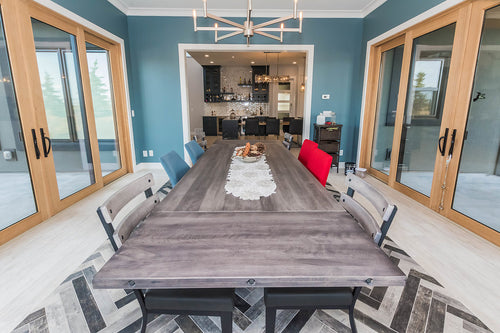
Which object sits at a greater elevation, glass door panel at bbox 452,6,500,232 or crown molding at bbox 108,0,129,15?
crown molding at bbox 108,0,129,15

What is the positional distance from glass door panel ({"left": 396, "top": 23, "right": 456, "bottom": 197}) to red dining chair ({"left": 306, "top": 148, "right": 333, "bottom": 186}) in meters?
1.92

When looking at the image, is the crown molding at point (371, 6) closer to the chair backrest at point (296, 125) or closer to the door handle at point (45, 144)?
the chair backrest at point (296, 125)

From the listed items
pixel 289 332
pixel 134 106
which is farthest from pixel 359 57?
pixel 289 332

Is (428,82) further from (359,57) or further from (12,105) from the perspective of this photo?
(12,105)

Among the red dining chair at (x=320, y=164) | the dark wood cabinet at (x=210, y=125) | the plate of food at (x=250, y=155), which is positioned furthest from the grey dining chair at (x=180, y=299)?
the dark wood cabinet at (x=210, y=125)

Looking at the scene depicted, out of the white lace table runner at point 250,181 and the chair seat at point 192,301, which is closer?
the chair seat at point 192,301

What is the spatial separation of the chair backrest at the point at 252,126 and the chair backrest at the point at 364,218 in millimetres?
6936

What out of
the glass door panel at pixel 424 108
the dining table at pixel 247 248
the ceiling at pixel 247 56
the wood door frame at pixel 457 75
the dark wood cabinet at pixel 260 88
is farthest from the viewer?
the dark wood cabinet at pixel 260 88

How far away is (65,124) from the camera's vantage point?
10.7 ft

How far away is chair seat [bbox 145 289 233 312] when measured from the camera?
112cm

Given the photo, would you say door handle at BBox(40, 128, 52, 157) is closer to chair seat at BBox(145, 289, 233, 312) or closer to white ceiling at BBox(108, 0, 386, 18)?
chair seat at BBox(145, 289, 233, 312)

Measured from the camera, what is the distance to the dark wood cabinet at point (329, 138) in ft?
15.9

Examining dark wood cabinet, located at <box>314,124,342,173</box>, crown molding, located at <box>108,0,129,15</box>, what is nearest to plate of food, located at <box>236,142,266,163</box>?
dark wood cabinet, located at <box>314,124,342,173</box>

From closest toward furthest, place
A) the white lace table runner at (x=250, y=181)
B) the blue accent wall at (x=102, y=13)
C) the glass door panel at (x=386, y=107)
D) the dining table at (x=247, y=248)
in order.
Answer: the dining table at (x=247, y=248) → the white lace table runner at (x=250, y=181) → the blue accent wall at (x=102, y=13) → the glass door panel at (x=386, y=107)
